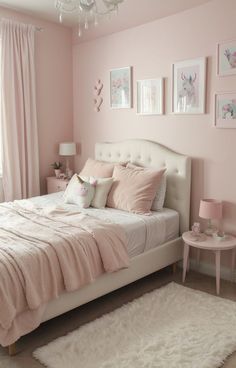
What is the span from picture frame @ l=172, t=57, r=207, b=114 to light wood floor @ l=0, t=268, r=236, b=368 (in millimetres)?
1618

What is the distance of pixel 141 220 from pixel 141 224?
0.06 m

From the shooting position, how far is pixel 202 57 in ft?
10.9

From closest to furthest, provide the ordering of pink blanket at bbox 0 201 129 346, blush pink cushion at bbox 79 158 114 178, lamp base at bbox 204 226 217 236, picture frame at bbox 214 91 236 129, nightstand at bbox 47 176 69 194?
1. pink blanket at bbox 0 201 129 346
2. picture frame at bbox 214 91 236 129
3. lamp base at bbox 204 226 217 236
4. blush pink cushion at bbox 79 158 114 178
5. nightstand at bbox 47 176 69 194

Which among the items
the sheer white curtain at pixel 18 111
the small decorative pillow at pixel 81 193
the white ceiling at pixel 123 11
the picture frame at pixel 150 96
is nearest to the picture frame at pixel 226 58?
the white ceiling at pixel 123 11

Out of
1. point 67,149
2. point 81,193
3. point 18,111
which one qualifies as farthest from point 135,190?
point 18,111

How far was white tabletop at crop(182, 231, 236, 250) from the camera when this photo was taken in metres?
3.04

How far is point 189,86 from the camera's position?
347cm

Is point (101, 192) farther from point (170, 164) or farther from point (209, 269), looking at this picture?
point (209, 269)

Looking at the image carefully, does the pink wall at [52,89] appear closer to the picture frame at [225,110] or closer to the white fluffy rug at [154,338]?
the picture frame at [225,110]

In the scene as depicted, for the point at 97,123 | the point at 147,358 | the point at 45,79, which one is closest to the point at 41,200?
the point at 97,123

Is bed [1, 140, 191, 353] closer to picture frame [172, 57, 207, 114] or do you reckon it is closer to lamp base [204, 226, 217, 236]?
lamp base [204, 226, 217, 236]

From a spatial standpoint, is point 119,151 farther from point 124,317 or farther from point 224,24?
point 124,317

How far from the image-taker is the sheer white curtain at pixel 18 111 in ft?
13.1

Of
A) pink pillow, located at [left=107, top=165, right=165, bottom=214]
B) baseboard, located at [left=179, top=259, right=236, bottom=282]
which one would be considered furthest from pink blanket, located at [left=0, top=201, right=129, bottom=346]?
baseboard, located at [left=179, top=259, right=236, bottom=282]
